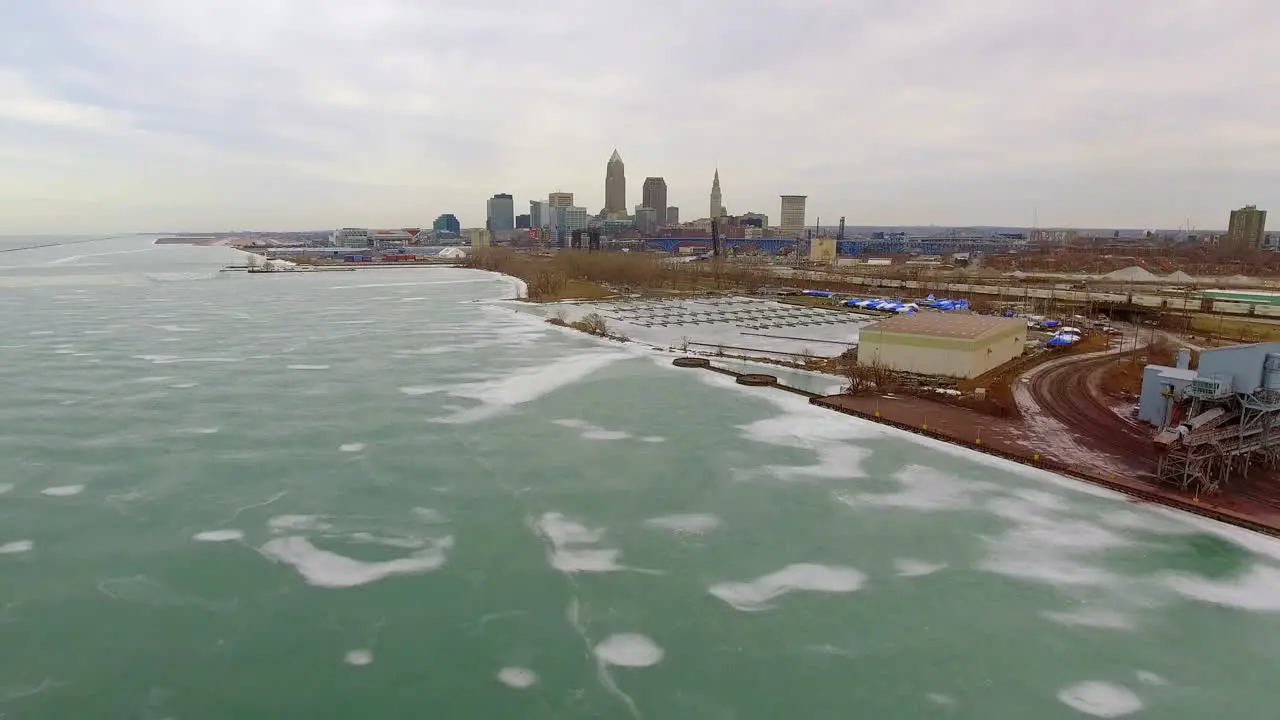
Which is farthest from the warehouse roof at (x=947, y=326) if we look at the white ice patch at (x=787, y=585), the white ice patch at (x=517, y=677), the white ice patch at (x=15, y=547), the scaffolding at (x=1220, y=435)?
the white ice patch at (x=15, y=547)

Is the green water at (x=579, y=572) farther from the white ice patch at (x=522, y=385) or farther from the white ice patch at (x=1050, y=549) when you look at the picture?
the white ice patch at (x=522, y=385)

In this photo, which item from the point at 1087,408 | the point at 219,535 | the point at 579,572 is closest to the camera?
the point at 579,572

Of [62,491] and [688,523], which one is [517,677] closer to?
[688,523]

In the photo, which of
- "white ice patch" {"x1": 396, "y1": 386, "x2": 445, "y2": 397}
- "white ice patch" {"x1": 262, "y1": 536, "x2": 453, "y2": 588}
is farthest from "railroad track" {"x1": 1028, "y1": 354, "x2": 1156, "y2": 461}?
"white ice patch" {"x1": 396, "y1": 386, "x2": 445, "y2": 397}

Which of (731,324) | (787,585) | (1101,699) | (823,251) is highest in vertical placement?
(823,251)

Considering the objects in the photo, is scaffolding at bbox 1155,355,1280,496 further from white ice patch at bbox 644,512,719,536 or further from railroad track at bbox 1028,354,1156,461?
white ice patch at bbox 644,512,719,536

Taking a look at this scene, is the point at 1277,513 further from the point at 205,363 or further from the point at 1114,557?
the point at 205,363

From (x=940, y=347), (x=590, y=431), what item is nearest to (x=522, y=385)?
(x=590, y=431)
